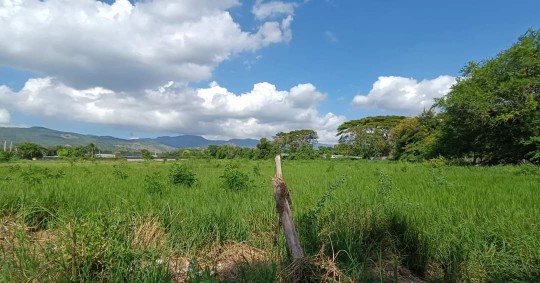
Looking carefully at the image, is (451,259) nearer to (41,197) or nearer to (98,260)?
(98,260)

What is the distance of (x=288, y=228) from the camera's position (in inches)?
137

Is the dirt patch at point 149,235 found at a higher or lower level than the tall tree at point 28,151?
higher

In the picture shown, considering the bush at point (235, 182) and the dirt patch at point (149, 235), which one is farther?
the bush at point (235, 182)

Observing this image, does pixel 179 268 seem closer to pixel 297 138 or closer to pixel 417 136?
pixel 417 136

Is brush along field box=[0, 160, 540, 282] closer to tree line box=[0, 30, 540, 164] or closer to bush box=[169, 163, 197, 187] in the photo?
bush box=[169, 163, 197, 187]

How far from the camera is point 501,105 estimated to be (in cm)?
2541

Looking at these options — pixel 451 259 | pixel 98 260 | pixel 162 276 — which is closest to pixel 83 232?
pixel 98 260

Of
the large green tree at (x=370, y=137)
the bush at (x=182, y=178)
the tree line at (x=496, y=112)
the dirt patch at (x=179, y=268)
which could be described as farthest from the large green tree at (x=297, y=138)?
the dirt patch at (x=179, y=268)

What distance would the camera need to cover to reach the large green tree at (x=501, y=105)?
24.2m

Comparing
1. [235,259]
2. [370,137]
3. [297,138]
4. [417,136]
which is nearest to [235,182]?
[235,259]

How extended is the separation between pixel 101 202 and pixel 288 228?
4.04m

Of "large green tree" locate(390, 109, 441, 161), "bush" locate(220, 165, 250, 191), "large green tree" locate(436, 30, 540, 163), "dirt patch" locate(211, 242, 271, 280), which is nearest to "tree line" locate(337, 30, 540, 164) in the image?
"large green tree" locate(436, 30, 540, 163)

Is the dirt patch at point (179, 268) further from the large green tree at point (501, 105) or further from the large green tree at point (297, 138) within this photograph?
the large green tree at point (297, 138)

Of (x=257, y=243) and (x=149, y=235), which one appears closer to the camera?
(x=149, y=235)
